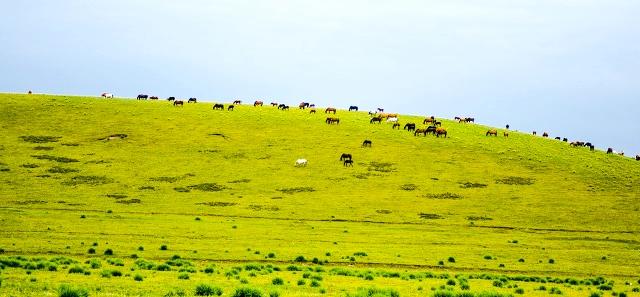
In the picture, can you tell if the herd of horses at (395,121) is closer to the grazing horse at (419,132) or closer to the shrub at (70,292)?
the grazing horse at (419,132)

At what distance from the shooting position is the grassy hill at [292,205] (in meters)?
34.6

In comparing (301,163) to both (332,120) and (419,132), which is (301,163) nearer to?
(332,120)

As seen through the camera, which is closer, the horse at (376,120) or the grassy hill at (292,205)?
the grassy hill at (292,205)

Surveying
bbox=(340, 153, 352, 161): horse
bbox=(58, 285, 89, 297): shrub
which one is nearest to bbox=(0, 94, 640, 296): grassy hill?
bbox=(340, 153, 352, 161): horse

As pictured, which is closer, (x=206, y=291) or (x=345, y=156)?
(x=206, y=291)

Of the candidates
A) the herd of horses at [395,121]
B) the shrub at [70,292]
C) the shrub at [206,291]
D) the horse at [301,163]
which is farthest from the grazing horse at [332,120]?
the shrub at [70,292]

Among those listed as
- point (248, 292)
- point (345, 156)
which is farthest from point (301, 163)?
A: point (248, 292)

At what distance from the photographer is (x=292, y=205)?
74250 mm

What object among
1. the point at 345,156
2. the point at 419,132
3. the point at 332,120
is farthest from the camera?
the point at 332,120

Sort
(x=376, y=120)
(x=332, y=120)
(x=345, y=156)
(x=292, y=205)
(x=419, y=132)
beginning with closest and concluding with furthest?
(x=292, y=205)
(x=345, y=156)
(x=419, y=132)
(x=332, y=120)
(x=376, y=120)

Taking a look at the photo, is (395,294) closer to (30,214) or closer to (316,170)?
(30,214)

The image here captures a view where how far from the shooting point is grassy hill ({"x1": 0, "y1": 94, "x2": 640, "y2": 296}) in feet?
113

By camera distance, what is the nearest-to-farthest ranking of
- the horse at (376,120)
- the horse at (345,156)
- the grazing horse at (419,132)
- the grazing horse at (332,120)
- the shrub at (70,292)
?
the shrub at (70,292), the horse at (345,156), the grazing horse at (419,132), the grazing horse at (332,120), the horse at (376,120)

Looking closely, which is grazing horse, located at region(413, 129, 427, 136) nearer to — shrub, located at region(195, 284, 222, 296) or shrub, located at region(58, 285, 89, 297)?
shrub, located at region(195, 284, 222, 296)
